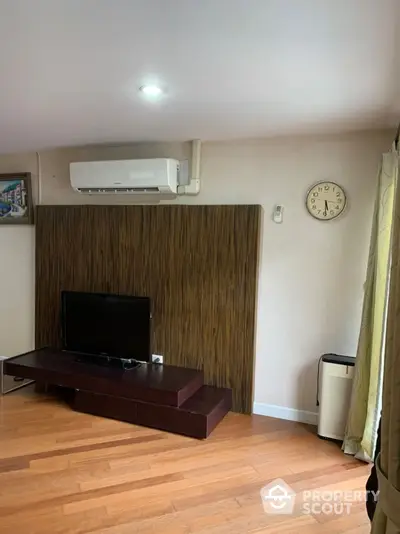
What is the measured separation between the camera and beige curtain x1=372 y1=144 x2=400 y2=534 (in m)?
0.88

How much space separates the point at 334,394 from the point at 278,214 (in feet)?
4.78

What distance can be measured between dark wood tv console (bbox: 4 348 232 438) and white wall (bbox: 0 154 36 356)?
0.66 metres

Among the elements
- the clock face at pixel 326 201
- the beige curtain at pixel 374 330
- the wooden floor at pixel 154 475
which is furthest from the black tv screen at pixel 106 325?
the beige curtain at pixel 374 330

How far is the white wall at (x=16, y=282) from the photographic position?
4281 mm

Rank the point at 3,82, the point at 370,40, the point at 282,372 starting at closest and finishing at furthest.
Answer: the point at 370,40
the point at 3,82
the point at 282,372

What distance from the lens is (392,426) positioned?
90 centimetres

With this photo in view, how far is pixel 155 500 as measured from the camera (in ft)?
7.72

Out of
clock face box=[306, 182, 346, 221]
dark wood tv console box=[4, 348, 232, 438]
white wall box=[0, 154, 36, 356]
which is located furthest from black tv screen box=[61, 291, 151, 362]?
clock face box=[306, 182, 346, 221]

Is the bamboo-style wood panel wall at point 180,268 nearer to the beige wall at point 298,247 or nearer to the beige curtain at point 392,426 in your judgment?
the beige wall at point 298,247


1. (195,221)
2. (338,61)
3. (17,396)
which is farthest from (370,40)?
(17,396)

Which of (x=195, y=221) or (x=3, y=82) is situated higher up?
(x=3, y=82)

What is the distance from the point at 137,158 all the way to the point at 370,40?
2.44 metres

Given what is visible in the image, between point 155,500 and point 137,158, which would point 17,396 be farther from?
point 137,158

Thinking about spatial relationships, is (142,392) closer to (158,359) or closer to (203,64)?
(158,359)
